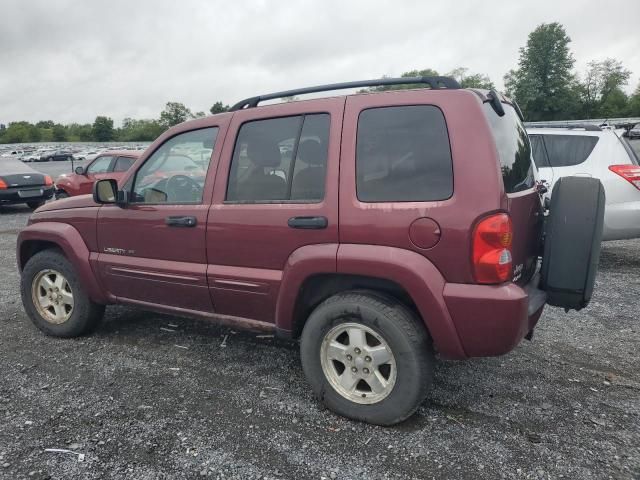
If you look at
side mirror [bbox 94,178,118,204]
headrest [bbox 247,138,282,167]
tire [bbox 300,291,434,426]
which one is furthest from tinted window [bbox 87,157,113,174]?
tire [bbox 300,291,434,426]

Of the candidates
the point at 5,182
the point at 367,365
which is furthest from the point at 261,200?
the point at 5,182

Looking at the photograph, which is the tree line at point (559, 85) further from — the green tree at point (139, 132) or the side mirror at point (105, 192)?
the side mirror at point (105, 192)

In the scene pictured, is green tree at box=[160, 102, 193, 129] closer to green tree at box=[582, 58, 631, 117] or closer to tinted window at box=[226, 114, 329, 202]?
green tree at box=[582, 58, 631, 117]

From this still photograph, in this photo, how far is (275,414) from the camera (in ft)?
9.61

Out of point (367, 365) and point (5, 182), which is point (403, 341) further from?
point (5, 182)

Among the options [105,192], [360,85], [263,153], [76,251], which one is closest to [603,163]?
[360,85]

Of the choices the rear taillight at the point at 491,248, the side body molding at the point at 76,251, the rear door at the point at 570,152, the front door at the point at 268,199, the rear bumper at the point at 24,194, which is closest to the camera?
the rear taillight at the point at 491,248

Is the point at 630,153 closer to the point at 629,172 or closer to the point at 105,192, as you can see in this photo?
the point at 629,172

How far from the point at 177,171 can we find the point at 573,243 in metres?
2.66

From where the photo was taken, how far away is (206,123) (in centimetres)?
344

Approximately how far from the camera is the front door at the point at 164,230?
3326 mm

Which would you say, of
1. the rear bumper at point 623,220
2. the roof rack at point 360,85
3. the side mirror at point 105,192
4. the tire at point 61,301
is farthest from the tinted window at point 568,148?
the tire at point 61,301

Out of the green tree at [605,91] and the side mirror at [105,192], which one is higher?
the green tree at [605,91]

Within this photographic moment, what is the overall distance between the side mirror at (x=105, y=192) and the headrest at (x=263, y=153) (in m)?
1.19
